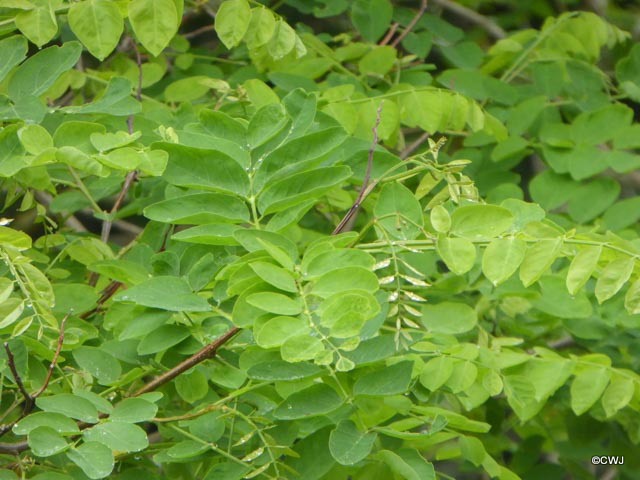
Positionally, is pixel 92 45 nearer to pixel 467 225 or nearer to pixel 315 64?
pixel 467 225

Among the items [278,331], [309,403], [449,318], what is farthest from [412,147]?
[278,331]

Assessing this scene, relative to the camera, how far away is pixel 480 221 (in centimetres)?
113

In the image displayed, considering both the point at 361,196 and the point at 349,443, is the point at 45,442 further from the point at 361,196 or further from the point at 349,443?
the point at 361,196

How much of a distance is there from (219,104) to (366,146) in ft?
1.07

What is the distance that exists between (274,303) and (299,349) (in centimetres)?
7

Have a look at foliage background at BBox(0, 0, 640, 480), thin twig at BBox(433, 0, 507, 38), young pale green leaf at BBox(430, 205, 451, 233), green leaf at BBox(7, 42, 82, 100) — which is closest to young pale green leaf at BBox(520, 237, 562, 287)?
foliage background at BBox(0, 0, 640, 480)

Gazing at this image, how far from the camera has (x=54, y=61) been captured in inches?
53.5

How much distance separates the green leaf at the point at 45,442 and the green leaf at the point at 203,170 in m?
0.36

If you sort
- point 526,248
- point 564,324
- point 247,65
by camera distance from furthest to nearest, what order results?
point 247,65, point 564,324, point 526,248

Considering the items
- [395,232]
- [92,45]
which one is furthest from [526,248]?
[92,45]

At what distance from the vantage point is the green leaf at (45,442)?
1.04 m

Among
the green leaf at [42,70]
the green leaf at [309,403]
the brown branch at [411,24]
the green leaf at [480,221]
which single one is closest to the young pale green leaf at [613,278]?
the green leaf at [480,221]

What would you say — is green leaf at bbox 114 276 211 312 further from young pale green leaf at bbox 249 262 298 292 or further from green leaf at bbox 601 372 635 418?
green leaf at bbox 601 372 635 418

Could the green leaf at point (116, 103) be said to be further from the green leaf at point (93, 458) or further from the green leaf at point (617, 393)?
the green leaf at point (617, 393)
